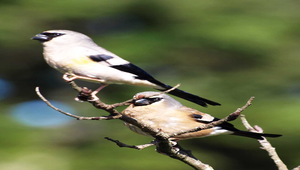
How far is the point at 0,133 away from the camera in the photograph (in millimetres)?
2342

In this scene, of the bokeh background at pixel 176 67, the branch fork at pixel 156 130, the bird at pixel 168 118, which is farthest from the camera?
the bokeh background at pixel 176 67

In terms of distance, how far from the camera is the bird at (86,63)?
1.19 m

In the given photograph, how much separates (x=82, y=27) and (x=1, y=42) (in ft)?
2.09

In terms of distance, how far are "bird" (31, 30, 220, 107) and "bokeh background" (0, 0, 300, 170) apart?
102cm

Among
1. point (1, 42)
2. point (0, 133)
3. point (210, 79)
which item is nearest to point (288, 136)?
point (210, 79)

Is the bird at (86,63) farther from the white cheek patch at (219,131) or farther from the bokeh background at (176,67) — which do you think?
the bokeh background at (176,67)

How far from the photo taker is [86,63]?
120cm

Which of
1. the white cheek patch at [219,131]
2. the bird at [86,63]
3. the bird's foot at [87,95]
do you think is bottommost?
the bird's foot at [87,95]

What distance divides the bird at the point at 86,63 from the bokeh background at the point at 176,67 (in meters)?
1.02

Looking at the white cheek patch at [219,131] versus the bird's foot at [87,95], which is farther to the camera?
the white cheek patch at [219,131]

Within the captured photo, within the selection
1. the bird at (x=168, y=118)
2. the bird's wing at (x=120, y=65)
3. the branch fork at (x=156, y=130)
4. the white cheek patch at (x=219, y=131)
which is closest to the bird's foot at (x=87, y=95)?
the branch fork at (x=156, y=130)

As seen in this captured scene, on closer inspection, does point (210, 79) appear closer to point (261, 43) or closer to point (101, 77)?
point (261, 43)

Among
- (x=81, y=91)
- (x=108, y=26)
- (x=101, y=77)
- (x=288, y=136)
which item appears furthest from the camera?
(x=108, y=26)

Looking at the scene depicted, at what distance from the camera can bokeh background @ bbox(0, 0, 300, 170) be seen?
2.31m
